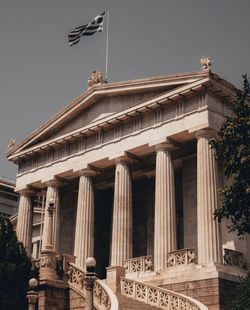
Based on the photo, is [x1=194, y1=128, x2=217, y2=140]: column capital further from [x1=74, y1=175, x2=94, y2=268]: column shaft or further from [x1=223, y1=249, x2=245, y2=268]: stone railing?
[x1=74, y1=175, x2=94, y2=268]: column shaft

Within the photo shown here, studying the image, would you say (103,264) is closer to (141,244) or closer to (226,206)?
(141,244)

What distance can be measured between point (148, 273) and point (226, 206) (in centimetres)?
1224

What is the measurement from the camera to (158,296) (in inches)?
1185

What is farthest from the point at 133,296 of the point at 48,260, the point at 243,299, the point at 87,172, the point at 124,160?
the point at 87,172

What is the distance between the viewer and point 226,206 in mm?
A: 26531

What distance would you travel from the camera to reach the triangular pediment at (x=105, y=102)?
39438mm

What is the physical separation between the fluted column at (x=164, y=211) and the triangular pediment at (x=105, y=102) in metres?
4.11

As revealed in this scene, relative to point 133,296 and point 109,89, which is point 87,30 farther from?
point 133,296

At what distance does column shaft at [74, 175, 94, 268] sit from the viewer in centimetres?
4238

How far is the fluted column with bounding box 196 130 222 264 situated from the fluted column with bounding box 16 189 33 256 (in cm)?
1808

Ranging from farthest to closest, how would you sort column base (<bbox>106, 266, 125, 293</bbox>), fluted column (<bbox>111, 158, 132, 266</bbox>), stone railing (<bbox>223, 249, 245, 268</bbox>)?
fluted column (<bbox>111, 158, 132, 266</bbox>)
stone railing (<bbox>223, 249, 245, 268</bbox>)
column base (<bbox>106, 266, 125, 293</bbox>)

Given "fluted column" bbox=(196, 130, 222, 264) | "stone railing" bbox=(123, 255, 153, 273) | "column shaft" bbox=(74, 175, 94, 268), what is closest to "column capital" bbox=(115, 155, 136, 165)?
"column shaft" bbox=(74, 175, 94, 268)

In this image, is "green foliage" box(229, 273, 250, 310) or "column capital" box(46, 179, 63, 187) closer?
"green foliage" box(229, 273, 250, 310)

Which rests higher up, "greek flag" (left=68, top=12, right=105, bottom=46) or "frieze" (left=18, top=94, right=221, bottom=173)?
"greek flag" (left=68, top=12, right=105, bottom=46)
